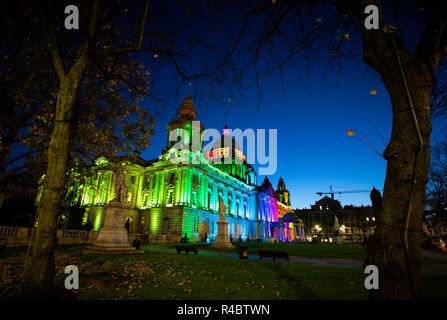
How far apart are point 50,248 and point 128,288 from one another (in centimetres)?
196

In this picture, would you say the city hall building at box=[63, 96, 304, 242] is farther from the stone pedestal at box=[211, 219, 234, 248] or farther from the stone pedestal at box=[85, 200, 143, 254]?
the stone pedestal at box=[85, 200, 143, 254]

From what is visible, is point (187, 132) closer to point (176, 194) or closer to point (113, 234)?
point (176, 194)

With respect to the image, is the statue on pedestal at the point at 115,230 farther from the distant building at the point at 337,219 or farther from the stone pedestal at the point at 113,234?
the distant building at the point at 337,219

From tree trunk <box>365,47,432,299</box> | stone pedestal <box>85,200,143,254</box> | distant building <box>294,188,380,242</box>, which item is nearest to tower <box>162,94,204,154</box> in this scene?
stone pedestal <box>85,200,143,254</box>

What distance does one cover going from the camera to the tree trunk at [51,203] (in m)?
3.88

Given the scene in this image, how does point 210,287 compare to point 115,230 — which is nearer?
point 210,287

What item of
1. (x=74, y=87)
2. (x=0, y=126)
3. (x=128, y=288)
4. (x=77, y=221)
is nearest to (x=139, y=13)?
(x=74, y=87)

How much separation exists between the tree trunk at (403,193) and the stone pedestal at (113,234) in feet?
42.3

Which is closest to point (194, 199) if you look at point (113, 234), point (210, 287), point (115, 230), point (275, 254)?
point (115, 230)

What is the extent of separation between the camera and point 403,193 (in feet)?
7.55

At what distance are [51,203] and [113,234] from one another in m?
9.74

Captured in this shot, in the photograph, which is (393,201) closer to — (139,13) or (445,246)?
(139,13)

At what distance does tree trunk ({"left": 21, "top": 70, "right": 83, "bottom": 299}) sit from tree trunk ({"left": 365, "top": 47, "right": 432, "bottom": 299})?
5.12 metres

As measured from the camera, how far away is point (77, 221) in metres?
33.1
